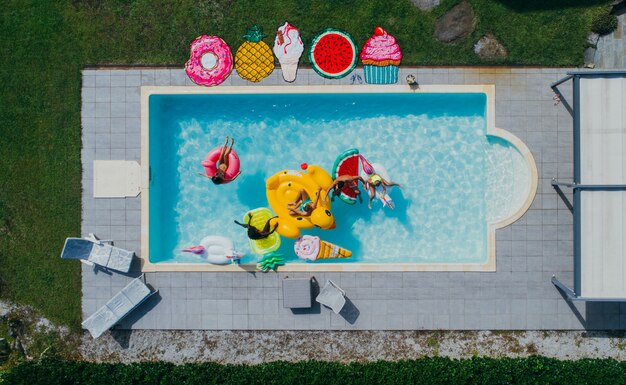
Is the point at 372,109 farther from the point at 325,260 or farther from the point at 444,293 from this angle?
Result: the point at 444,293

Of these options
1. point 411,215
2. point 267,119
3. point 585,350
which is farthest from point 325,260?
point 585,350

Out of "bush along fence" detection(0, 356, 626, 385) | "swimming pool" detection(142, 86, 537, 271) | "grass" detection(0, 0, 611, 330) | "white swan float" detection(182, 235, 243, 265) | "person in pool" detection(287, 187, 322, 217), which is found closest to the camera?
"bush along fence" detection(0, 356, 626, 385)

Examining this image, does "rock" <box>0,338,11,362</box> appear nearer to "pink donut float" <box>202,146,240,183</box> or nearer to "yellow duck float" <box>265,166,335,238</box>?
"pink donut float" <box>202,146,240,183</box>

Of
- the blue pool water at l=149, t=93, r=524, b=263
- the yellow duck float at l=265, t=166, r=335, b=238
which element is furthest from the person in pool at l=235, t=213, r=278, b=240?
the blue pool water at l=149, t=93, r=524, b=263

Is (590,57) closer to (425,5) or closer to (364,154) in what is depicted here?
(425,5)

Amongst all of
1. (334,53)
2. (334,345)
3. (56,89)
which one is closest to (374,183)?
(334,53)

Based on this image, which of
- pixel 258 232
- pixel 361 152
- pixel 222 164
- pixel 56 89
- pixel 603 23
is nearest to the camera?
pixel 258 232
